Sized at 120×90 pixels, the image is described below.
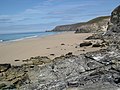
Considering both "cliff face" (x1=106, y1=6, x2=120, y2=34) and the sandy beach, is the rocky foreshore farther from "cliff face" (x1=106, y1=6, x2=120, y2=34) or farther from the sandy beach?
"cliff face" (x1=106, y1=6, x2=120, y2=34)

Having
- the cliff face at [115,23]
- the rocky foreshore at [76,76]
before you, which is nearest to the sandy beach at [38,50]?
the cliff face at [115,23]

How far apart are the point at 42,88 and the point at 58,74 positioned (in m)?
1.35

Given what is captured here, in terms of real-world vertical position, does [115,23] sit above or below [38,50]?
above

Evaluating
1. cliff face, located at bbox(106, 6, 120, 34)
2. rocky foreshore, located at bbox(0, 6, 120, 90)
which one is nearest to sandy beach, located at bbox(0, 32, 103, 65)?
cliff face, located at bbox(106, 6, 120, 34)

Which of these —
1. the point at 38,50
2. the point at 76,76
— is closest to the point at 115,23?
the point at 38,50

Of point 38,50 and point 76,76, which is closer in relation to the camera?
point 76,76

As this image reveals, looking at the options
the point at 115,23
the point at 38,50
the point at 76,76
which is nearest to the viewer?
the point at 76,76

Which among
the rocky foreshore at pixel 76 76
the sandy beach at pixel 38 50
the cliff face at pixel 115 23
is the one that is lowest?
the sandy beach at pixel 38 50

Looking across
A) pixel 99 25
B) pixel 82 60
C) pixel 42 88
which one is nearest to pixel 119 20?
pixel 82 60

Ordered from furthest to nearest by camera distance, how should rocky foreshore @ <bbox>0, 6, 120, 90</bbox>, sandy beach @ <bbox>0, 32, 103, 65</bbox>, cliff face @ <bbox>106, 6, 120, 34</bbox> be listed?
cliff face @ <bbox>106, 6, 120, 34</bbox> → sandy beach @ <bbox>0, 32, 103, 65</bbox> → rocky foreshore @ <bbox>0, 6, 120, 90</bbox>

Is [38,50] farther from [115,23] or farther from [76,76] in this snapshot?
[76,76]

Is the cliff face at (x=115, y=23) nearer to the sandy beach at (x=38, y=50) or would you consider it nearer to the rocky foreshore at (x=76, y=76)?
the sandy beach at (x=38, y=50)

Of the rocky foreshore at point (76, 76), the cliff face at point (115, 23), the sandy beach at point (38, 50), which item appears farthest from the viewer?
the cliff face at point (115, 23)

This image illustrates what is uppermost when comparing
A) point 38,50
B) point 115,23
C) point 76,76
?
point 115,23
